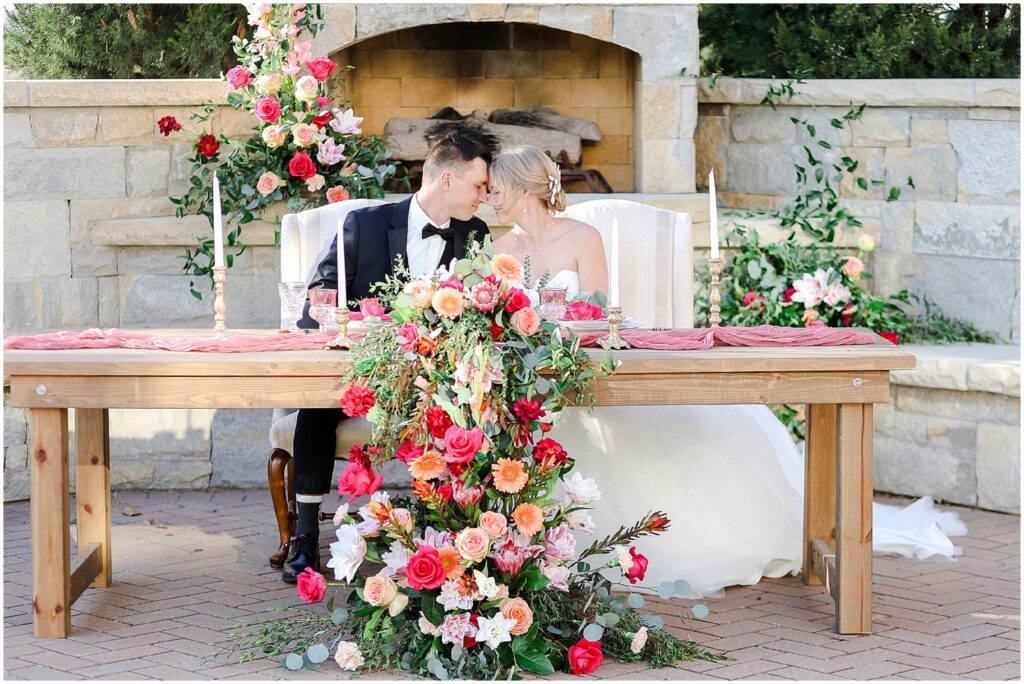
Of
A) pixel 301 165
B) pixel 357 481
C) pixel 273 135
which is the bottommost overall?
pixel 357 481

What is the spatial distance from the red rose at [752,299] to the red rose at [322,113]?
6.30ft

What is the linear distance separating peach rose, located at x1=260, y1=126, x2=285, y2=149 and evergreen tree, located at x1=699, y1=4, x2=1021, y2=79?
2.49 m

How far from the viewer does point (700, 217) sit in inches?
226

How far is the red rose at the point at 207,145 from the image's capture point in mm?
5340

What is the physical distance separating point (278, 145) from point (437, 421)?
93.7 inches

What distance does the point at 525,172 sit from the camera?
4.54 meters

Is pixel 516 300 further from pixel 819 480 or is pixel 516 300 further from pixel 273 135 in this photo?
pixel 273 135

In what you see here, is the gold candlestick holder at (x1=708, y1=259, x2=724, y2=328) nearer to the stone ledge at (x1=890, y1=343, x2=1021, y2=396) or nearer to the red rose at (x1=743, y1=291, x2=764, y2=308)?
the stone ledge at (x1=890, y1=343, x2=1021, y2=396)

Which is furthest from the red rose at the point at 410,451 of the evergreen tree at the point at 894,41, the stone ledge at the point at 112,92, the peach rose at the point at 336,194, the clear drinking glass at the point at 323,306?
the evergreen tree at the point at 894,41

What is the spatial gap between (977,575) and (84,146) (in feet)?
12.8

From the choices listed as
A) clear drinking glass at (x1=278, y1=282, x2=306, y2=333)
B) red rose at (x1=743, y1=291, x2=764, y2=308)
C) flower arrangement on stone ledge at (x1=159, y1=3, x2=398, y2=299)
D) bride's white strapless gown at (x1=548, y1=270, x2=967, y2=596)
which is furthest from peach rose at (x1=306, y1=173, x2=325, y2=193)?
red rose at (x1=743, y1=291, x2=764, y2=308)

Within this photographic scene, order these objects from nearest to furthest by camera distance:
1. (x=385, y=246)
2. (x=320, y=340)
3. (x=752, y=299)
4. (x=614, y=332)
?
1. (x=614, y=332)
2. (x=320, y=340)
3. (x=385, y=246)
4. (x=752, y=299)

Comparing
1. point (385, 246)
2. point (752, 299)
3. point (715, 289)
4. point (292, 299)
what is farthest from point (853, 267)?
point (292, 299)

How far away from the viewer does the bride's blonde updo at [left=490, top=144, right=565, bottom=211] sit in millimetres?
4539
